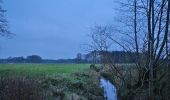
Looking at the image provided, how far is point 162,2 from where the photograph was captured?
19.4m

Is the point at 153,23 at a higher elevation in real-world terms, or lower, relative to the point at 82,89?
higher

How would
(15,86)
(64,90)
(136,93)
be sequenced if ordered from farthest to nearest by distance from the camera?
(64,90)
(136,93)
(15,86)

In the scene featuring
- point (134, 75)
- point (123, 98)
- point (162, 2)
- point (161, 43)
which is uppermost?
point (162, 2)

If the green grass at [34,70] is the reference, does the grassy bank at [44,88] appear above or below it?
below

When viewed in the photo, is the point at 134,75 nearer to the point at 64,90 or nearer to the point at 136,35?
the point at 136,35

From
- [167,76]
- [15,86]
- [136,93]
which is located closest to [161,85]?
[167,76]

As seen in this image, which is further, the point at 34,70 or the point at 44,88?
the point at 34,70

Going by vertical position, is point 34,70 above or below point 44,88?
above

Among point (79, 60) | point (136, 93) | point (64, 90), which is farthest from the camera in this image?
point (79, 60)

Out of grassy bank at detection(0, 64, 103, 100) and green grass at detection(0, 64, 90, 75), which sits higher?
green grass at detection(0, 64, 90, 75)

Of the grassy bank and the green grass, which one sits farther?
the green grass

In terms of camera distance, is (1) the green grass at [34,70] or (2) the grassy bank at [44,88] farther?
(1) the green grass at [34,70]

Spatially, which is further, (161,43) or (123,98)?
(123,98)

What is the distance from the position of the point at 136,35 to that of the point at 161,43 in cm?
260
